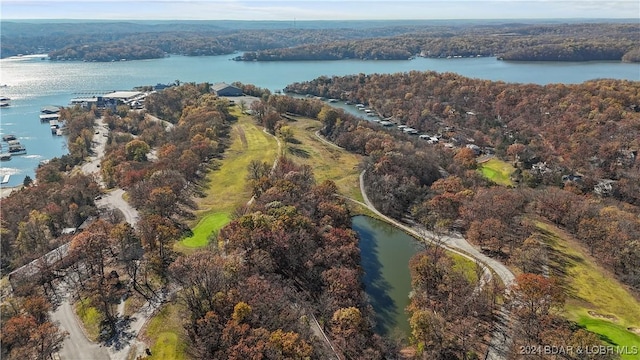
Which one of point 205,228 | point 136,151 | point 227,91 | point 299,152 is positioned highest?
point 227,91

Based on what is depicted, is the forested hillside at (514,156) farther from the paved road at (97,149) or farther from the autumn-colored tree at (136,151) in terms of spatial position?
the paved road at (97,149)

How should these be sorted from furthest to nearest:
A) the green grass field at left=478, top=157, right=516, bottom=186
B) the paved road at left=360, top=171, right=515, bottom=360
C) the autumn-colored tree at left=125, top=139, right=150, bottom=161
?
the autumn-colored tree at left=125, top=139, right=150, bottom=161 → the green grass field at left=478, top=157, right=516, bottom=186 → the paved road at left=360, top=171, right=515, bottom=360

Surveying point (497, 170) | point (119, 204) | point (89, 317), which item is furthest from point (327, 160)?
point (89, 317)

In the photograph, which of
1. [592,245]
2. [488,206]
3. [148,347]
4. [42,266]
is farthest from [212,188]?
[592,245]

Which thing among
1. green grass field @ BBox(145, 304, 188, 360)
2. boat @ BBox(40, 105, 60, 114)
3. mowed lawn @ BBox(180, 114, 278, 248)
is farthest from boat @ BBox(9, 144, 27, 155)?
green grass field @ BBox(145, 304, 188, 360)

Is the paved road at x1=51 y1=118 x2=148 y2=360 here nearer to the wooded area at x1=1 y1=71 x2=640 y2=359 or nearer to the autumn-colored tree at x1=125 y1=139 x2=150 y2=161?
the wooded area at x1=1 y1=71 x2=640 y2=359

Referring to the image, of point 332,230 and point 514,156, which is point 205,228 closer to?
point 332,230

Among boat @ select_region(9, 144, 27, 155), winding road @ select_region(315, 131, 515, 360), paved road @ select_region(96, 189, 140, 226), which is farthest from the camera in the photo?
boat @ select_region(9, 144, 27, 155)
